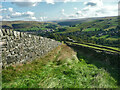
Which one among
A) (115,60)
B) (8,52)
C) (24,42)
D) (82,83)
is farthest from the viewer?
(115,60)

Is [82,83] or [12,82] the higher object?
[12,82]

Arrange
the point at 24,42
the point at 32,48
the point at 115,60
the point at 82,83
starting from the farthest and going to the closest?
the point at 115,60 < the point at 32,48 < the point at 24,42 < the point at 82,83

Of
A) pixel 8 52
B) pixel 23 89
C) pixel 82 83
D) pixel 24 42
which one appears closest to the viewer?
pixel 23 89

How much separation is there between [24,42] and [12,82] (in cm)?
447

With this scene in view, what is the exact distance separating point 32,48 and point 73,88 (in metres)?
6.62

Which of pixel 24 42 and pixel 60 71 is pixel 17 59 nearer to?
pixel 24 42

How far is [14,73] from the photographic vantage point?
24.8 ft

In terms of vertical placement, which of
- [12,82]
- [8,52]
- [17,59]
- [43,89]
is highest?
[8,52]

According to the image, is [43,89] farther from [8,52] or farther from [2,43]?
[2,43]

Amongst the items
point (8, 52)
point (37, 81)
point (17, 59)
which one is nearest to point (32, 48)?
point (17, 59)

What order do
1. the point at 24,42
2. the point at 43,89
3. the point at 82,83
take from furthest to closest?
the point at 24,42
the point at 82,83
the point at 43,89

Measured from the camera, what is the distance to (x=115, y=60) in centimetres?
1507

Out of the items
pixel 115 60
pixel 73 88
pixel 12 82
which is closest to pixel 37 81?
pixel 12 82

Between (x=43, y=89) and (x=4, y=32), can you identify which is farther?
(x=4, y=32)
